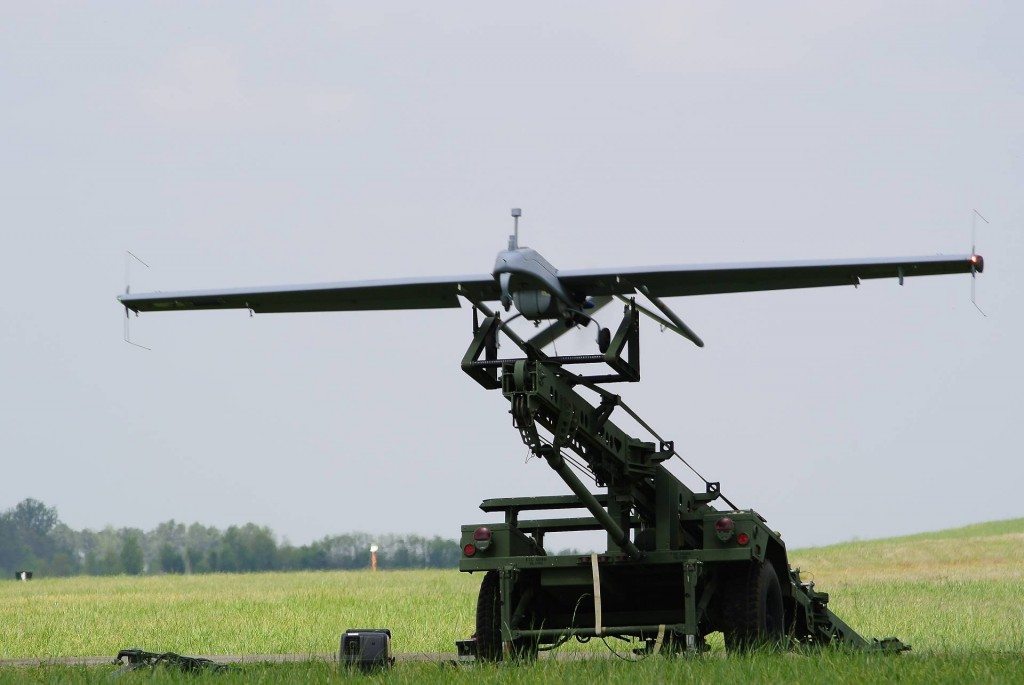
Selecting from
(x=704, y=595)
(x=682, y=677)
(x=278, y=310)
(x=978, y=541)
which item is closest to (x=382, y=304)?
(x=278, y=310)

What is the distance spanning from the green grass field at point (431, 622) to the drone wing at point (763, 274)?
369 cm

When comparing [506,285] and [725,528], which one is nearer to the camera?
[506,285]

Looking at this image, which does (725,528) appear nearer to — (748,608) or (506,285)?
(748,608)

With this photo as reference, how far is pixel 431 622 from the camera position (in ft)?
81.3

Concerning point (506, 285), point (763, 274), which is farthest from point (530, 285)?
point (763, 274)

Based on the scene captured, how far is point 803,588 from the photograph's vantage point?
635 inches

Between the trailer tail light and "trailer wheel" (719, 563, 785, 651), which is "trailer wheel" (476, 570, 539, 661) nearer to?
"trailer wheel" (719, 563, 785, 651)

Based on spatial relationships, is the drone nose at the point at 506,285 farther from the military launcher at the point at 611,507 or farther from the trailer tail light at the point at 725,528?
the trailer tail light at the point at 725,528

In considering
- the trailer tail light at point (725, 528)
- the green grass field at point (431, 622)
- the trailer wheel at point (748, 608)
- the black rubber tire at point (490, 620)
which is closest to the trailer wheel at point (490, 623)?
the black rubber tire at point (490, 620)

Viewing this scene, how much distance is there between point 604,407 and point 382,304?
3.31m

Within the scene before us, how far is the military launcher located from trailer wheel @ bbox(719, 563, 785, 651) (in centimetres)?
1

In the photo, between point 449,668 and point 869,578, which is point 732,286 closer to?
point 449,668

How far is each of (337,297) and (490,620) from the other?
12.9ft

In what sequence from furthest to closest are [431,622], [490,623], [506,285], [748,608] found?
[431,622]
[490,623]
[748,608]
[506,285]
